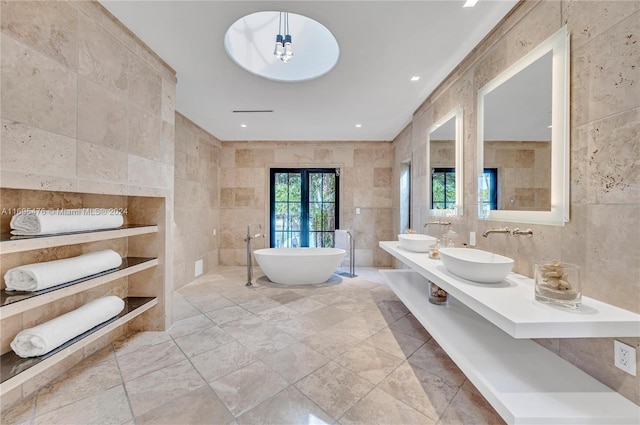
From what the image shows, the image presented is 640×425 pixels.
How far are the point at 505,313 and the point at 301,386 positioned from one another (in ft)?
4.44

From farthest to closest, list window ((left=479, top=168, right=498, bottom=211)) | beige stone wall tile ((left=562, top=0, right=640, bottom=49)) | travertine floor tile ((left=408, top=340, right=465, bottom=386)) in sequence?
window ((left=479, top=168, right=498, bottom=211))
travertine floor tile ((left=408, top=340, right=465, bottom=386))
beige stone wall tile ((left=562, top=0, right=640, bottom=49))

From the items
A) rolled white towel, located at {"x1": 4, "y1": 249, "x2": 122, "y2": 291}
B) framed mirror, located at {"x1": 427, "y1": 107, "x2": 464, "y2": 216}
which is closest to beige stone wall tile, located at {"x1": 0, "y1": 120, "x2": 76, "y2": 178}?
rolled white towel, located at {"x1": 4, "y1": 249, "x2": 122, "y2": 291}

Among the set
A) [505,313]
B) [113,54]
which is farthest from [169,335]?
[505,313]

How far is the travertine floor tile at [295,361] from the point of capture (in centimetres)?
177

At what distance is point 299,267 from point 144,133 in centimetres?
256

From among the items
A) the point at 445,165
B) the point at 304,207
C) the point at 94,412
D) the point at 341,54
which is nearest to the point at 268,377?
the point at 94,412

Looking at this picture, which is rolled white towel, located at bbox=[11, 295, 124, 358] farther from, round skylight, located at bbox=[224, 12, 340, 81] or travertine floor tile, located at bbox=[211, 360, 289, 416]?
round skylight, located at bbox=[224, 12, 340, 81]

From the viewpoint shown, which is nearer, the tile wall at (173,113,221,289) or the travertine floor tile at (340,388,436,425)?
the travertine floor tile at (340,388,436,425)

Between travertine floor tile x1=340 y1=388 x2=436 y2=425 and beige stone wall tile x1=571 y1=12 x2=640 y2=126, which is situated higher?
beige stone wall tile x1=571 y1=12 x2=640 y2=126

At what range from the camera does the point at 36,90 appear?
1.35 meters

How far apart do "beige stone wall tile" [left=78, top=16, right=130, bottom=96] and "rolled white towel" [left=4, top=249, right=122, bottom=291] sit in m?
1.26

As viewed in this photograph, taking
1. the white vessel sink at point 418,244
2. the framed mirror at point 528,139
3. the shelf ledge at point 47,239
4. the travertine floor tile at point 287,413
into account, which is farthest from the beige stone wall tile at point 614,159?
the shelf ledge at point 47,239

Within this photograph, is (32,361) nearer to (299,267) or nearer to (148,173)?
(148,173)

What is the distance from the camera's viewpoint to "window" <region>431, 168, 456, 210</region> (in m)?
2.49
